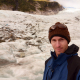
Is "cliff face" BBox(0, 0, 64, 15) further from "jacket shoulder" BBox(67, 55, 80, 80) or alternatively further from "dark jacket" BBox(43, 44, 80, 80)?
"jacket shoulder" BBox(67, 55, 80, 80)

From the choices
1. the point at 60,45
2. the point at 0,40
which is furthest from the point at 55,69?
the point at 0,40

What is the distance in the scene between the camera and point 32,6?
106 feet

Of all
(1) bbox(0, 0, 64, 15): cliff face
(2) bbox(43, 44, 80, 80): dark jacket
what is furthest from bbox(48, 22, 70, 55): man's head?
(1) bbox(0, 0, 64, 15): cliff face

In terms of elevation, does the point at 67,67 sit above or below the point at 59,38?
below

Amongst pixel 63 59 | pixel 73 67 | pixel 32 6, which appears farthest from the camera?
pixel 32 6

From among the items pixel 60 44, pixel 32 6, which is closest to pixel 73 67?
pixel 60 44

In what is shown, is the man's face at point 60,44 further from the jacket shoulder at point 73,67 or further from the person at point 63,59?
the jacket shoulder at point 73,67

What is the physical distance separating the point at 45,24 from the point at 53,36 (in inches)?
357

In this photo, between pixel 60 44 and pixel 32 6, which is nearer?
pixel 60 44

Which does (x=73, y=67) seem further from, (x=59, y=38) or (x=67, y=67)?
(x=59, y=38)

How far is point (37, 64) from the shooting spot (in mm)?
3967

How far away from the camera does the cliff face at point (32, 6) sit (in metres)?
28.6

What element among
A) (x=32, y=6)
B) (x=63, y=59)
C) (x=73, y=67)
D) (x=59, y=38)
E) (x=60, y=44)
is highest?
(x=32, y=6)

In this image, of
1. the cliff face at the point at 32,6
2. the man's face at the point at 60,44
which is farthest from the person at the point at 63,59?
the cliff face at the point at 32,6
